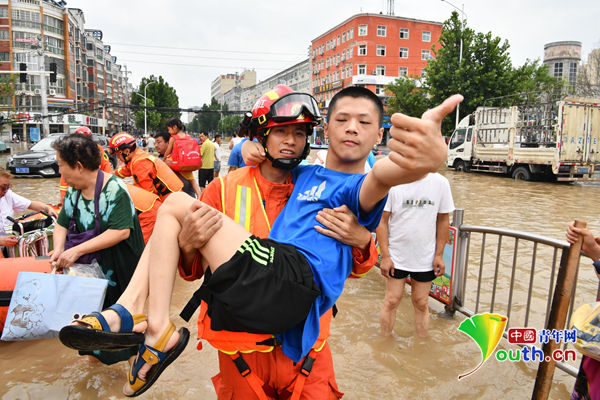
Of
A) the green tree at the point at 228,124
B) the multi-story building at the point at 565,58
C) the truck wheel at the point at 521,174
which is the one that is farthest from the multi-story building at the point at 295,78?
the multi-story building at the point at 565,58

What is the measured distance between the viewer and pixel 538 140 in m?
17.0

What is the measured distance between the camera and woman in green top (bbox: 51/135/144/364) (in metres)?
3.06

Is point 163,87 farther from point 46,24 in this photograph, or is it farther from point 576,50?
point 576,50

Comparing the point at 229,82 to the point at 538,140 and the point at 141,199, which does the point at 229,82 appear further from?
the point at 141,199

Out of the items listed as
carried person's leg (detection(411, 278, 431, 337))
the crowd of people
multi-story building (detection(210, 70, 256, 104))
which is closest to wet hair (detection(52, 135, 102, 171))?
the crowd of people

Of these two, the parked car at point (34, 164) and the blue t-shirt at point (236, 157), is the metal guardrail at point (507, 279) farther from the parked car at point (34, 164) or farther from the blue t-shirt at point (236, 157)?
the parked car at point (34, 164)

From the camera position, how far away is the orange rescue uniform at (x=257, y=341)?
1.70 metres

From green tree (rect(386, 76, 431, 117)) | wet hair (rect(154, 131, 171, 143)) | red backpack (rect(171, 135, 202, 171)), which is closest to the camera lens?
red backpack (rect(171, 135, 202, 171))

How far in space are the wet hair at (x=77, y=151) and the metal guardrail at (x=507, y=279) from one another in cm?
358

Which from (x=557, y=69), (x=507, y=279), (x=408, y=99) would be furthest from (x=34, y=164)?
(x=557, y=69)

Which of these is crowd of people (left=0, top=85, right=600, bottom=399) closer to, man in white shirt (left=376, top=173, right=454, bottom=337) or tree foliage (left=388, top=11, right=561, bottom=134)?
man in white shirt (left=376, top=173, right=454, bottom=337)

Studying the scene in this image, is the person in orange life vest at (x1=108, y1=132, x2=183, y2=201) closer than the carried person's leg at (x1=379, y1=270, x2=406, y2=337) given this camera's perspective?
No

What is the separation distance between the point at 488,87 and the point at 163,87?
2162 inches

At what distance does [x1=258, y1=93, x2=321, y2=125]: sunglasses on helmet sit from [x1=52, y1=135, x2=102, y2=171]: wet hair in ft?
6.27
